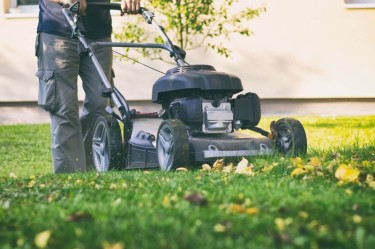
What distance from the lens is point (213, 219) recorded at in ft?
9.83

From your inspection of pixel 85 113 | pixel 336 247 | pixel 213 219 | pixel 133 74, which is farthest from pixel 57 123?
pixel 133 74

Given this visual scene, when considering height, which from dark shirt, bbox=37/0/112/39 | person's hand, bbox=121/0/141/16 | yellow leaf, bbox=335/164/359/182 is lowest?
yellow leaf, bbox=335/164/359/182

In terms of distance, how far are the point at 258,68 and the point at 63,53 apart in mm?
7174

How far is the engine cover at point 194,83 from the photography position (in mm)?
5527

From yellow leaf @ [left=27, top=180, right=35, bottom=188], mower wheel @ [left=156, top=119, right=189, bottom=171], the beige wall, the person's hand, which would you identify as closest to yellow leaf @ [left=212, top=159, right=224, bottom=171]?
mower wheel @ [left=156, top=119, right=189, bottom=171]

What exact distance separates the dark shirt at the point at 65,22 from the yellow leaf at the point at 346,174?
10.3 ft

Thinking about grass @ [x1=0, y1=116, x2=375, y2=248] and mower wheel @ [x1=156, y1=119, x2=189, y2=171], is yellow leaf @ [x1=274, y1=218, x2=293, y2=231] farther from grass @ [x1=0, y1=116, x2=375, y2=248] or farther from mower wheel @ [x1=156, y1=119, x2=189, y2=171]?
mower wheel @ [x1=156, y1=119, x2=189, y2=171]

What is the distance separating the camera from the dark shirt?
260 inches

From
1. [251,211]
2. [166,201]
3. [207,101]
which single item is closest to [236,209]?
[251,211]

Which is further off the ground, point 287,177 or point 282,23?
point 282,23

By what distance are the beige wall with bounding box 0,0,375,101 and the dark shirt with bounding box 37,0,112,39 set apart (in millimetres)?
6491

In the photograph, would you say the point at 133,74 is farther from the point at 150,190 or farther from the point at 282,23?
the point at 150,190

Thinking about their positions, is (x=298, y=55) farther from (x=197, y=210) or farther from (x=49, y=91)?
(x=197, y=210)

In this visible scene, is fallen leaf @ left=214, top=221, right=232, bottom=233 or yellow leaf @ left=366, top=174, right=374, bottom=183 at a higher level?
fallen leaf @ left=214, top=221, right=232, bottom=233
